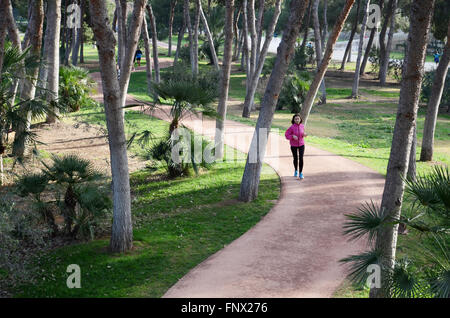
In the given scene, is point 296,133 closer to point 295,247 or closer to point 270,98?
point 270,98

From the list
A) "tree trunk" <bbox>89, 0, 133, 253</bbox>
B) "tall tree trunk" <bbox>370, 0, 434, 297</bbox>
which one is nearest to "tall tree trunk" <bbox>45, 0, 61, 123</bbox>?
"tree trunk" <bbox>89, 0, 133, 253</bbox>

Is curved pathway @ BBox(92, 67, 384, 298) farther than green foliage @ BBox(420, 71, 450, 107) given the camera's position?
No

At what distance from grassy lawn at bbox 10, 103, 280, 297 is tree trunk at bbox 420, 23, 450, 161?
4874 mm

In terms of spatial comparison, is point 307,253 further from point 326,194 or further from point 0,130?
point 0,130

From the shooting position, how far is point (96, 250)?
27.2 feet

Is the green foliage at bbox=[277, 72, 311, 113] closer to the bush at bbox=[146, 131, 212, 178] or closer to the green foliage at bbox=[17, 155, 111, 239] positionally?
the bush at bbox=[146, 131, 212, 178]

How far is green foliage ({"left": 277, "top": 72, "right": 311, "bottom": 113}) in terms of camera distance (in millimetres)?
24453

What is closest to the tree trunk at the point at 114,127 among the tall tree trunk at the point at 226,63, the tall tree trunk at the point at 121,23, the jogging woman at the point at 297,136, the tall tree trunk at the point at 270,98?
the tall tree trunk at the point at 270,98

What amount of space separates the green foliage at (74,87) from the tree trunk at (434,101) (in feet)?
41.3

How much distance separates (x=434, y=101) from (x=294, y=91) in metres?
10.7

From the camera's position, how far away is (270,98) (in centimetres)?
1017

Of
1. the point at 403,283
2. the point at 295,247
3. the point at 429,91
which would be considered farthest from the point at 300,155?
the point at 429,91
